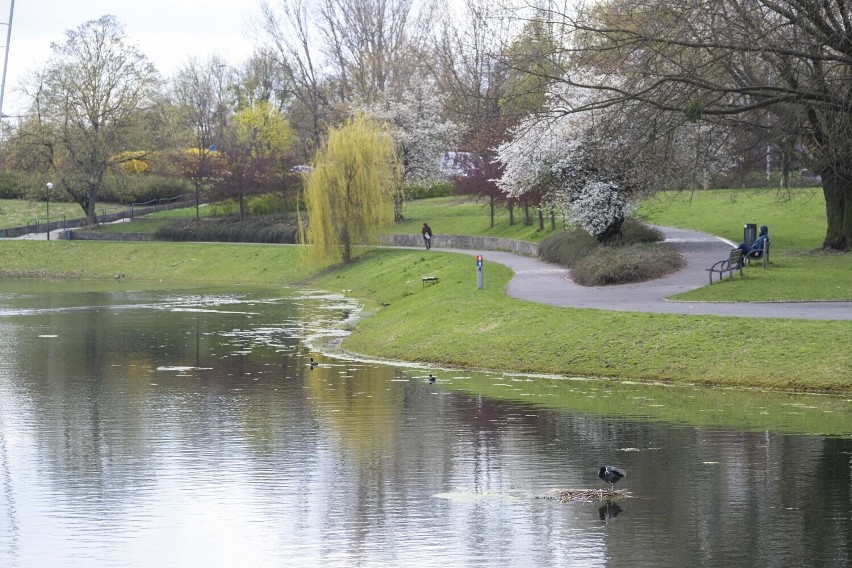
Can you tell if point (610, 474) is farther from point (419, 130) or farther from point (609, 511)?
point (419, 130)

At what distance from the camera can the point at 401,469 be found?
56.5 ft

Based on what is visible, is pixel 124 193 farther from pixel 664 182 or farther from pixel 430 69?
pixel 664 182

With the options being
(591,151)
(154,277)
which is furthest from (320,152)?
(591,151)

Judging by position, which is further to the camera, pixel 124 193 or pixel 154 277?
pixel 124 193

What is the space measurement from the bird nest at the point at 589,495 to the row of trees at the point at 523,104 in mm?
14381

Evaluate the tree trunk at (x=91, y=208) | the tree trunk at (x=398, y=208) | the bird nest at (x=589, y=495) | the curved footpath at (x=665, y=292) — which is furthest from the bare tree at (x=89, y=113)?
the bird nest at (x=589, y=495)

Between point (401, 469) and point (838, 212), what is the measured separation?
96.6 feet

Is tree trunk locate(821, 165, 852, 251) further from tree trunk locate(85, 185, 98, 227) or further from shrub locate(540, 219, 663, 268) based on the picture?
tree trunk locate(85, 185, 98, 227)

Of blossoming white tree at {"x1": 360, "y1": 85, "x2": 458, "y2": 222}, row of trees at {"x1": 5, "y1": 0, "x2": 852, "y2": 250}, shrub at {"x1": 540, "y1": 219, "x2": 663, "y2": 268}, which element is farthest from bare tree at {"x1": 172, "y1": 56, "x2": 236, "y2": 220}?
shrub at {"x1": 540, "y1": 219, "x2": 663, "y2": 268}

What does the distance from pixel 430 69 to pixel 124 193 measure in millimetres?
29499

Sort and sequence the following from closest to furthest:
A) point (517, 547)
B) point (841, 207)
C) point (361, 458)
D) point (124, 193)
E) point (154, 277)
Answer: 1. point (517, 547)
2. point (361, 458)
3. point (841, 207)
4. point (154, 277)
5. point (124, 193)

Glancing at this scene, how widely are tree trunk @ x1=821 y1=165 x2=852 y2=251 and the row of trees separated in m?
0.09

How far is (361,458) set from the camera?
18.0 m

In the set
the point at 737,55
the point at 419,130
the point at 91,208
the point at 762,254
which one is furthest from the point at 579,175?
the point at 91,208
